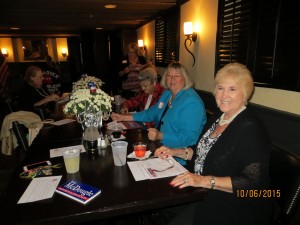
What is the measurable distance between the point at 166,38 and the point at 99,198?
4.25 meters

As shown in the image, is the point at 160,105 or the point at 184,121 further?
the point at 160,105

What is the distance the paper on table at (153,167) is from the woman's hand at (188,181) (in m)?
0.08

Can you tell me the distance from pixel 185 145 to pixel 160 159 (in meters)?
0.54

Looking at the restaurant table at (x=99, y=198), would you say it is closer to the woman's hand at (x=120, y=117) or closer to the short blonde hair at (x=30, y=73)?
the woman's hand at (x=120, y=117)

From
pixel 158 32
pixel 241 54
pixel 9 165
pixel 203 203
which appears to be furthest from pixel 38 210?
pixel 158 32

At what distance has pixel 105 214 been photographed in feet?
3.22

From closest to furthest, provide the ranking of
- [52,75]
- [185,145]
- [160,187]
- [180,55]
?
[160,187], [185,145], [180,55], [52,75]

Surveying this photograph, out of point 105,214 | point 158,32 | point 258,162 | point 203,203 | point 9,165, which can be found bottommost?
point 9,165

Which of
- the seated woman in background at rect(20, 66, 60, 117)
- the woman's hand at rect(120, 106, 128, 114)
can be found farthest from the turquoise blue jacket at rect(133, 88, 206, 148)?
the seated woman in background at rect(20, 66, 60, 117)

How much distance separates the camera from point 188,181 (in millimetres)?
1138

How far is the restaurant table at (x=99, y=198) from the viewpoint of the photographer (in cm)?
95

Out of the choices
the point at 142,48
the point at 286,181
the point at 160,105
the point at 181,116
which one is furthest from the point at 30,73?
the point at 142,48

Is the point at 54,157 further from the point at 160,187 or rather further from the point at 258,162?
the point at 258,162

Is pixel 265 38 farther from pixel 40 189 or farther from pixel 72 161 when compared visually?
pixel 40 189
